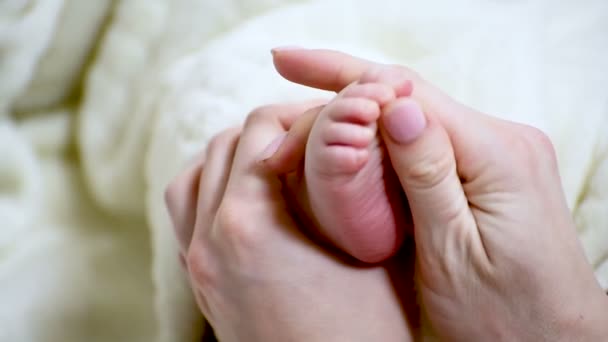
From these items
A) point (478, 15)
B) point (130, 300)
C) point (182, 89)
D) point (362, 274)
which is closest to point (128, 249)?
point (130, 300)

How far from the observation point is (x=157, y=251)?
79cm

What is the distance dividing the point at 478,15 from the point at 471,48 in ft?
0.21

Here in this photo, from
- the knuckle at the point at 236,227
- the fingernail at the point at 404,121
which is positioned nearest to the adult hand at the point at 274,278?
the knuckle at the point at 236,227

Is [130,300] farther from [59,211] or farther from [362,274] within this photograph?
[362,274]

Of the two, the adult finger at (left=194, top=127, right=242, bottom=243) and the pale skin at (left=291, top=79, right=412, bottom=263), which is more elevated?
the pale skin at (left=291, top=79, right=412, bottom=263)

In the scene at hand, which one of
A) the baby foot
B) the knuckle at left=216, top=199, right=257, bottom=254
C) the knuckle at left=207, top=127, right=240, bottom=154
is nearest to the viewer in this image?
the baby foot

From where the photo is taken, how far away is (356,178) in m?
0.48

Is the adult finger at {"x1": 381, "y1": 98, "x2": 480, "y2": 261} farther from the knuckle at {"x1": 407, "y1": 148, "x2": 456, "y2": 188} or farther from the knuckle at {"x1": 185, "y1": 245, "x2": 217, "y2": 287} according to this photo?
the knuckle at {"x1": 185, "y1": 245, "x2": 217, "y2": 287}

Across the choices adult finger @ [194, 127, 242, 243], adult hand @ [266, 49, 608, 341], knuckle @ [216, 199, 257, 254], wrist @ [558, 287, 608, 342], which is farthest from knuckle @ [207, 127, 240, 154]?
wrist @ [558, 287, 608, 342]

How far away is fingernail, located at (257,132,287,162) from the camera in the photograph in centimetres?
58

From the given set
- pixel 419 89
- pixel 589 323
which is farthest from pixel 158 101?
pixel 589 323

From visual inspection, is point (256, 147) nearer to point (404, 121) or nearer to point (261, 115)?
point (261, 115)

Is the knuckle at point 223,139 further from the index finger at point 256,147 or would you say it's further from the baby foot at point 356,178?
the baby foot at point 356,178

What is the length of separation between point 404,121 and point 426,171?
1.7 inches
